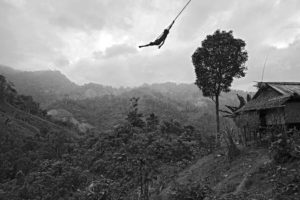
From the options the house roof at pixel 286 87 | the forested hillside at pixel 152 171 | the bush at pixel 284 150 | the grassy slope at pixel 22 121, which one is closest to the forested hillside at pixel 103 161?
the forested hillside at pixel 152 171

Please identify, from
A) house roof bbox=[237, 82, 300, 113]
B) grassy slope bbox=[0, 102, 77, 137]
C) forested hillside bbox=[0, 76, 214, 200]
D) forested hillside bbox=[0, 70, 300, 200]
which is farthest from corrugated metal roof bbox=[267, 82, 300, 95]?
grassy slope bbox=[0, 102, 77, 137]

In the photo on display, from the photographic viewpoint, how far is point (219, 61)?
745 inches

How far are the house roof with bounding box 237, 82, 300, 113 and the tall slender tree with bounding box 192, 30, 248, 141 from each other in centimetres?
380

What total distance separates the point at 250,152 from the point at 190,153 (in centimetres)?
934

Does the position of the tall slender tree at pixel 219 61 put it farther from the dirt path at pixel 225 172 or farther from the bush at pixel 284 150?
the bush at pixel 284 150

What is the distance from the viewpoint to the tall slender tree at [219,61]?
18.8m

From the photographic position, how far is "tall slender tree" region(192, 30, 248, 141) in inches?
741

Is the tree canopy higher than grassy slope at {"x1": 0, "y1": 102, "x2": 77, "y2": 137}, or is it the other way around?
the tree canopy

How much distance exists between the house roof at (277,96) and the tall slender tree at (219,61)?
149 inches

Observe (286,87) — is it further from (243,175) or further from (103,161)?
(103,161)

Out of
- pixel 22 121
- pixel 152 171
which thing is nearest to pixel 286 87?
A: pixel 152 171

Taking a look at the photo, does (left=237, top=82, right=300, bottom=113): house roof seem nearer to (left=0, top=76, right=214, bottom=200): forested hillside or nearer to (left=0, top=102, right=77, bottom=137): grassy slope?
(left=0, top=76, right=214, bottom=200): forested hillside

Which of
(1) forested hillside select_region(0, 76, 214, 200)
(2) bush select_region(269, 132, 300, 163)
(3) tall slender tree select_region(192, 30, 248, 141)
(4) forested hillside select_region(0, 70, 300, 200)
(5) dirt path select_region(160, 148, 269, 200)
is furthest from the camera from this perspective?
(3) tall slender tree select_region(192, 30, 248, 141)

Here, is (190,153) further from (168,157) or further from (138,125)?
(138,125)
